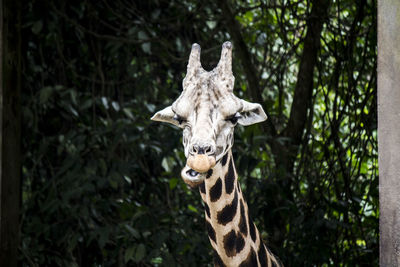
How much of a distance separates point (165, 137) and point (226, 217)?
6.21ft

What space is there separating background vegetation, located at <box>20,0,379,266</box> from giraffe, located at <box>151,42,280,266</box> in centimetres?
136

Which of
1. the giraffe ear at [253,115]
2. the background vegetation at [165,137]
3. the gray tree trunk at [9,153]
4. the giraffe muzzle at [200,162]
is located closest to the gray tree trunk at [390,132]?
the giraffe ear at [253,115]

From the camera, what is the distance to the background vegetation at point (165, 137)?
4.05m

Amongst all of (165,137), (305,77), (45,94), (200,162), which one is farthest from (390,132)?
(45,94)

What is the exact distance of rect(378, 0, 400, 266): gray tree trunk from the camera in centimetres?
218

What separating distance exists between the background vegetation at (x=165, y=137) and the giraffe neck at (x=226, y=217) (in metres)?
1.36

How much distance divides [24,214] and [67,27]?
52.5 inches

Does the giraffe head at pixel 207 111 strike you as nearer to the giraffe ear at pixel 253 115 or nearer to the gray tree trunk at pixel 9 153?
the giraffe ear at pixel 253 115

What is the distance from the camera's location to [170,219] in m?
4.14

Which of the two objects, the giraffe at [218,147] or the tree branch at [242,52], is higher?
the tree branch at [242,52]

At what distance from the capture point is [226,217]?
8.03ft

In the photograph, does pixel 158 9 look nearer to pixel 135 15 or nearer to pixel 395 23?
pixel 135 15

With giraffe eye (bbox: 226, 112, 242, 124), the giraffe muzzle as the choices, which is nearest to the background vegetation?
giraffe eye (bbox: 226, 112, 242, 124)

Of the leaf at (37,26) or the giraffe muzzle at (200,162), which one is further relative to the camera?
the leaf at (37,26)
